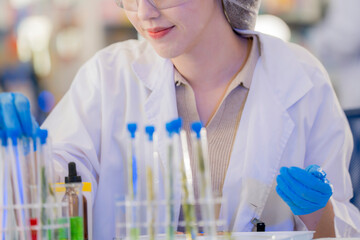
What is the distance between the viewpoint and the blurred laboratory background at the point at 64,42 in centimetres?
495

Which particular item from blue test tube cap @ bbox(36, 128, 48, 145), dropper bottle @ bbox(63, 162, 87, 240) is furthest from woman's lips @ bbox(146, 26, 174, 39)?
blue test tube cap @ bbox(36, 128, 48, 145)

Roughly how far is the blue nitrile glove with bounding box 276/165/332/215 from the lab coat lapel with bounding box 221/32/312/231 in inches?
9.1

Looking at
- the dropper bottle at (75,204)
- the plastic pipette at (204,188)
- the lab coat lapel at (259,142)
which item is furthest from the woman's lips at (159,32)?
the plastic pipette at (204,188)

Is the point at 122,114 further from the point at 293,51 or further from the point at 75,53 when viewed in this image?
the point at 75,53

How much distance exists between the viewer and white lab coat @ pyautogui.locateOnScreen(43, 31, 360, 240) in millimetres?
1764

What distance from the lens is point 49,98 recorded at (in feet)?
16.3

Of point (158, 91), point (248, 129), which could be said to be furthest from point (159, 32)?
point (248, 129)

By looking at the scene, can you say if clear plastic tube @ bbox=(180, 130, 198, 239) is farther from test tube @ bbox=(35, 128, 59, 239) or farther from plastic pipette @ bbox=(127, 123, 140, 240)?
Result: test tube @ bbox=(35, 128, 59, 239)

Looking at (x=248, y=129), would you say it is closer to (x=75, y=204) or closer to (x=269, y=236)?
(x=269, y=236)

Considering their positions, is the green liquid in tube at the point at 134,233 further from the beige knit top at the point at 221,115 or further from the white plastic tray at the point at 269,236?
the beige knit top at the point at 221,115

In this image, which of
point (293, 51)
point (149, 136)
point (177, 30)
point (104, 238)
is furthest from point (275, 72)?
point (149, 136)

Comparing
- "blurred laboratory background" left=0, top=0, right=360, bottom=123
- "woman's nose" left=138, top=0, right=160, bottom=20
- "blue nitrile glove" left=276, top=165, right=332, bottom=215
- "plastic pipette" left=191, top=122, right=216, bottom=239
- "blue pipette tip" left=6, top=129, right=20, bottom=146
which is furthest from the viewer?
"blurred laboratory background" left=0, top=0, right=360, bottom=123

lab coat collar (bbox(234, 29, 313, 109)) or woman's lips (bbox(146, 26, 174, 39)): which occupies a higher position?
woman's lips (bbox(146, 26, 174, 39))

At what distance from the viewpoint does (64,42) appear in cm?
502
